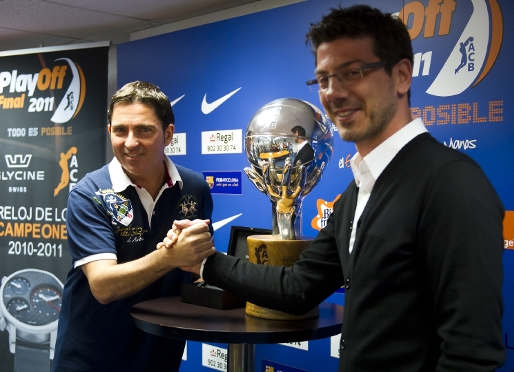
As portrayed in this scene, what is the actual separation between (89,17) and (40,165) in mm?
1113

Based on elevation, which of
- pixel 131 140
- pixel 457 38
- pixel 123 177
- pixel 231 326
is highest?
pixel 457 38

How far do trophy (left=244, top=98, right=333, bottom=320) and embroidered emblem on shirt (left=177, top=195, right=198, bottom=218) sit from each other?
0.43 meters

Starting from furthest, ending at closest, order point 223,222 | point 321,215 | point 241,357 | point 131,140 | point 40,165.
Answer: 1. point 40,165
2. point 223,222
3. point 321,215
4. point 131,140
5. point 241,357

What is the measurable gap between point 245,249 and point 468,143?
1172mm

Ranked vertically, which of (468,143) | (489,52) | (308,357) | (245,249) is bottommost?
(308,357)

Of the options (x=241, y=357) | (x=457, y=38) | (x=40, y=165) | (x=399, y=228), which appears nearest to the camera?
(x=399, y=228)

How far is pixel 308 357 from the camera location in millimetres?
3223

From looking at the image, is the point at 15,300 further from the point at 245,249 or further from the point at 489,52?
the point at 489,52

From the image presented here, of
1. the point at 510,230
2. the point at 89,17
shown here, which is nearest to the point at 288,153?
the point at 510,230

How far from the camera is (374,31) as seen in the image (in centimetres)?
137

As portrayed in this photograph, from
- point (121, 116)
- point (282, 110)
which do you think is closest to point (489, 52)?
point (282, 110)

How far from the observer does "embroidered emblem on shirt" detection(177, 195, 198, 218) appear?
85.7 inches

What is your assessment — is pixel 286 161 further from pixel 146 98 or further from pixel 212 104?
pixel 212 104

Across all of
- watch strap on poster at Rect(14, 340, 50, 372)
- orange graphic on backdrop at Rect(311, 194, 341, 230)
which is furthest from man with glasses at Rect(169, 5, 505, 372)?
watch strap on poster at Rect(14, 340, 50, 372)
